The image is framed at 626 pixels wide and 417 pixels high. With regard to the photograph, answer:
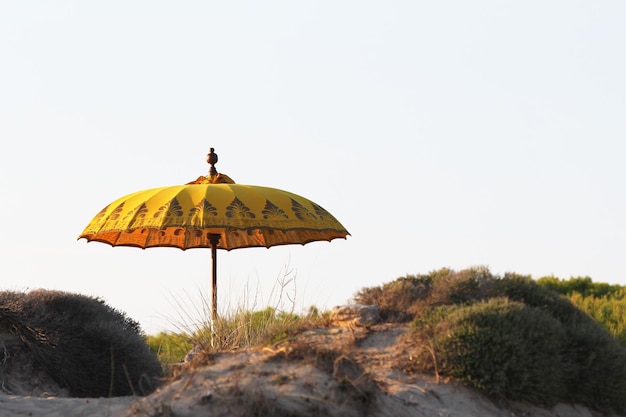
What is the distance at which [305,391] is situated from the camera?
21.3 ft

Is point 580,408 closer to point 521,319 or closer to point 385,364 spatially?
point 521,319

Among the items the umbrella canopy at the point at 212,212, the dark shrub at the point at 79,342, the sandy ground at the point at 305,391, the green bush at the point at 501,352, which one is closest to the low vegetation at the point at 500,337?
the green bush at the point at 501,352

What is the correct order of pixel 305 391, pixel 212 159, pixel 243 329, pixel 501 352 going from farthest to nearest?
1. pixel 212 159
2. pixel 243 329
3. pixel 501 352
4. pixel 305 391

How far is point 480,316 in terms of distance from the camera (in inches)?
323

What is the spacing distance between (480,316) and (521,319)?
0.46 meters

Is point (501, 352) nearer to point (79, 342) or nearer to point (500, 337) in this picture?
point (500, 337)

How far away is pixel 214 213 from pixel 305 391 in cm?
525

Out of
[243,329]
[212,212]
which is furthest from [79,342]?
[212,212]

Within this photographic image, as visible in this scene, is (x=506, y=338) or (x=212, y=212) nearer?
(x=506, y=338)

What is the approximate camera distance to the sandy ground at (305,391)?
632cm

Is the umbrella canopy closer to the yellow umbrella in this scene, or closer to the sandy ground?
the yellow umbrella

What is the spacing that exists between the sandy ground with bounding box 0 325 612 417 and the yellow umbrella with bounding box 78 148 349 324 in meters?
3.09

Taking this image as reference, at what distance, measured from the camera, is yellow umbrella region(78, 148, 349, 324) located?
11375 mm

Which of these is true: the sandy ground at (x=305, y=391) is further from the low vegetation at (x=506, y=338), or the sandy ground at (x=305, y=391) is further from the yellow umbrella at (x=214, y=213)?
the yellow umbrella at (x=214, y=213)
